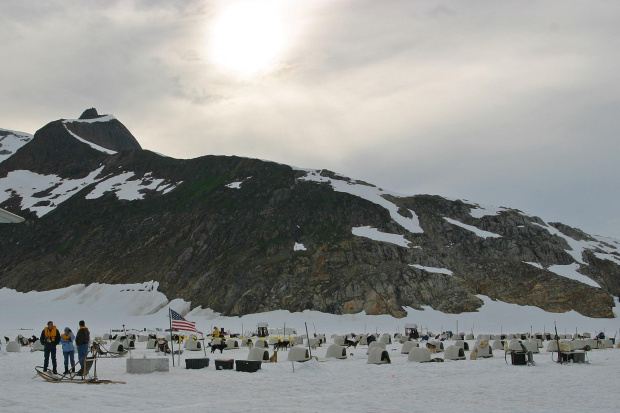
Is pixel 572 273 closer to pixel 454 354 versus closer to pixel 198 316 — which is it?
pixel 198 316

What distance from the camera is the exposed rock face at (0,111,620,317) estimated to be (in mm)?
86625

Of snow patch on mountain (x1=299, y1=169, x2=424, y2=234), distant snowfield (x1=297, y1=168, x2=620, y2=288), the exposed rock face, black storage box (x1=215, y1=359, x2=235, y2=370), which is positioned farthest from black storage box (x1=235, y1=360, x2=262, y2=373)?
snow patch on mountain (x1=299, y1=169, x2=424, y2=234)

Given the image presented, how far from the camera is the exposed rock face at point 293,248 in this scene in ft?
284

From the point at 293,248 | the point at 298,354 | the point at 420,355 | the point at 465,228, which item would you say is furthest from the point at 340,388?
the point at 465,228

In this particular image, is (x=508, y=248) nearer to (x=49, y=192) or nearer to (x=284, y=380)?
(x=284, y=380)

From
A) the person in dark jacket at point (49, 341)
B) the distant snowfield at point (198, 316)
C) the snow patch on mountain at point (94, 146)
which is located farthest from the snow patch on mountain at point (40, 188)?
the person in dark jacket at point (49, 341)

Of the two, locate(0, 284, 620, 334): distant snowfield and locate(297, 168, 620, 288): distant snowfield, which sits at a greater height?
locate(297, 168, 620, 288): distant snowfield

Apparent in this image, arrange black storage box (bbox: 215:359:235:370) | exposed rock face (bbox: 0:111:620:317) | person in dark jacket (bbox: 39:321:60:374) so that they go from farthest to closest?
exposed rock face (bbox: 0:111:620:317) < black storage box (bbox: 215:359:235:370) < person in dark jacket (bbox: 39:321:60:374)

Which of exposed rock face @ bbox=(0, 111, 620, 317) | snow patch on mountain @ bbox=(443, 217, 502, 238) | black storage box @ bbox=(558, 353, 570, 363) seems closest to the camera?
black storage box @ bbox=(558, 353, 570, 363)

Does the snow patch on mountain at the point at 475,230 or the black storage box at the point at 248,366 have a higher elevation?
the snow patch on mountain at the point at 475,230

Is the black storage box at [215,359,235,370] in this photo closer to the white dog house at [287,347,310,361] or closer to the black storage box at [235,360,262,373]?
the black storage box at [235,360,262,373]

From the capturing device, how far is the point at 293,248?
96.2 meters

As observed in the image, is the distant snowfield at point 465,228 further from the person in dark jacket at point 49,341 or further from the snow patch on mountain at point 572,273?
the person in dark jacket at point 49,341

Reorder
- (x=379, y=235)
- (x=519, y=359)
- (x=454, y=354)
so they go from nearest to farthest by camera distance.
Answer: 1. (x=519, y=359)
2. (x=454, y=354)
3. (x=379, y=235)
